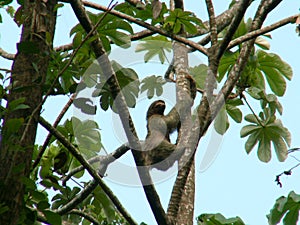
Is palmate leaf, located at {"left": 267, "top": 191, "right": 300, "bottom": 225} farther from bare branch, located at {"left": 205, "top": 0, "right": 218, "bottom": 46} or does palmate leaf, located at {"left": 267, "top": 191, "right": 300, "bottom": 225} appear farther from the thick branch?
bare branch, located at {"left": 205, "top": 0, "right": 218, "bottom": 46}

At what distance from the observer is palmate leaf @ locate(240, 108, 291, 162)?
4.25 meters

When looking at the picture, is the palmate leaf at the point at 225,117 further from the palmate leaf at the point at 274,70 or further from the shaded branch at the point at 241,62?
the shaded branch at the point at 241,62

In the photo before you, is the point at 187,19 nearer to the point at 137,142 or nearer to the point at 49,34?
the point at 137,142

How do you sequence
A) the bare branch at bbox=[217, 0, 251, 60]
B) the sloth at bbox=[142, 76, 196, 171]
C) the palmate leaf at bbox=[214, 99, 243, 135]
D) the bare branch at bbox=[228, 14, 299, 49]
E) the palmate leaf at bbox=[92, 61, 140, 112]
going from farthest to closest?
the sloth at bbox=[142, 76, 196, 171] → the palmate leaf at bbox=[214, 99, 243, 135] → the palmate leaf at bbox=[92, 61, 140, 112] → the bare branch at bbox=[228, 14, 299, 49] → the bare branch at bbox=[217, 0, 251, 60]

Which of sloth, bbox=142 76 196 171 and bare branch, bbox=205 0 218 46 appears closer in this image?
bare branch, bbox=205 0 218 46

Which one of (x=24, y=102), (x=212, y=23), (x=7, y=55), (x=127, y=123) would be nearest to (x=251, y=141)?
(x=212, y=23)

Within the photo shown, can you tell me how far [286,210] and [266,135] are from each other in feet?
3.83

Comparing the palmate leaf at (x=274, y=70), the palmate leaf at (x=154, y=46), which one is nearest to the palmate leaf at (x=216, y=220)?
the palmate leaf at (x=274, y=70)

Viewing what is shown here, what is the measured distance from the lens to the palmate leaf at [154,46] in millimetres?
4680

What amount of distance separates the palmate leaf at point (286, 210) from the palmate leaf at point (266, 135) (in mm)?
985

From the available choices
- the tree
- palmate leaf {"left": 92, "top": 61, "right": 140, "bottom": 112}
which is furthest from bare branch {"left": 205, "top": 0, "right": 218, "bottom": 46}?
palmate leaf {"left": 92, "top": 61, "right": 140, "bottom": 112}

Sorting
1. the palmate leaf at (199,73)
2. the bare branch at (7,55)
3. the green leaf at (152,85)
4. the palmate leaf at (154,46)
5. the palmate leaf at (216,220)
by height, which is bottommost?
the palmate leaf at (216,220)

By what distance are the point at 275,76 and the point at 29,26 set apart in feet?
8.75

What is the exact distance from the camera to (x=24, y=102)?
2.21m
